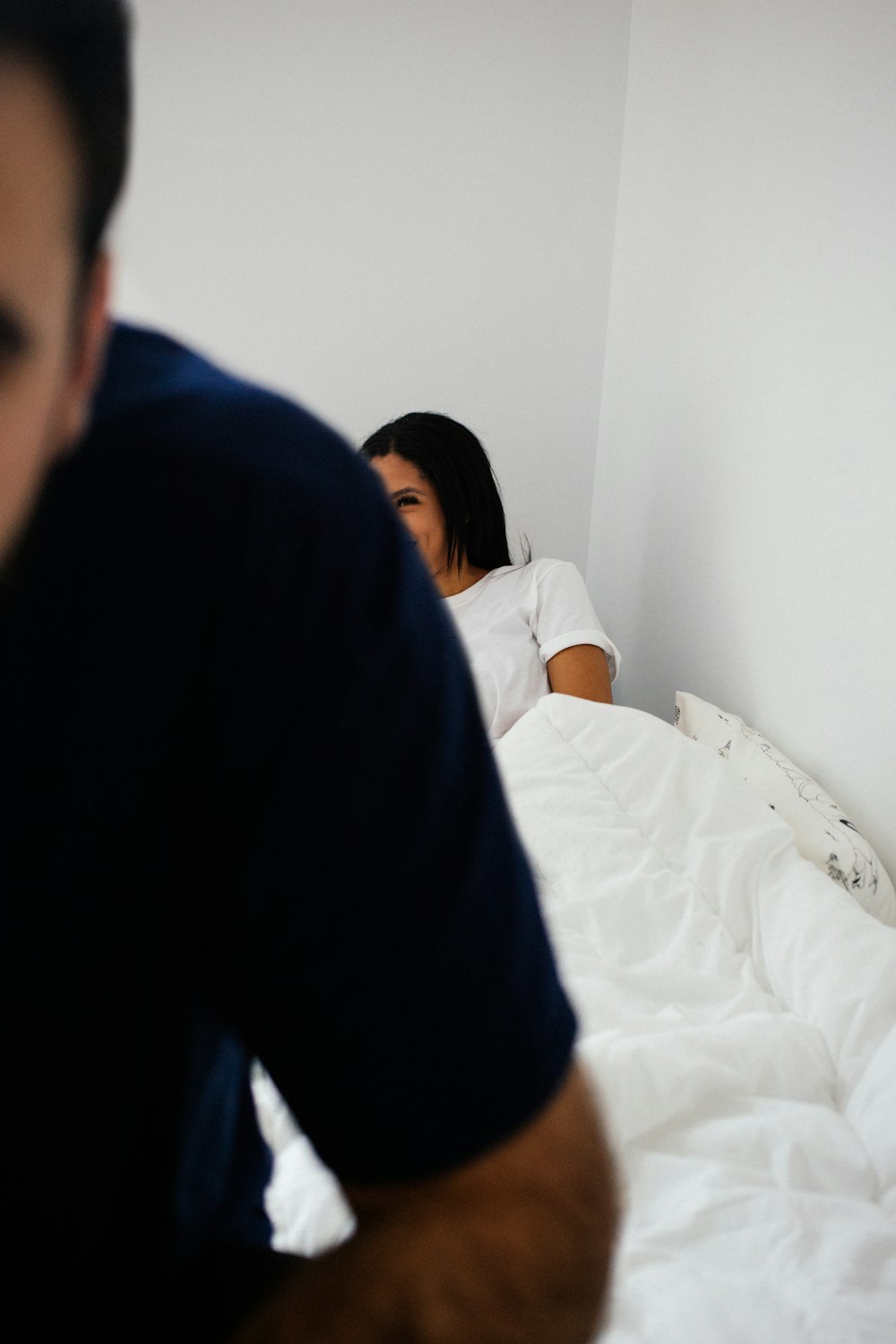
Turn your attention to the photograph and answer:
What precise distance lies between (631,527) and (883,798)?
1.09m

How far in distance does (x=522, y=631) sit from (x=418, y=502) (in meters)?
0.38

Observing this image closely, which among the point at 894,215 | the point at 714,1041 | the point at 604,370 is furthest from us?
the point at 604,370

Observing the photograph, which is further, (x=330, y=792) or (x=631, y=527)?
(x=631, y=527)

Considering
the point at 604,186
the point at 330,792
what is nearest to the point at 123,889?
the point at 330,792

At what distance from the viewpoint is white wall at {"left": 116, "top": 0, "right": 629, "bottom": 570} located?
209 cm

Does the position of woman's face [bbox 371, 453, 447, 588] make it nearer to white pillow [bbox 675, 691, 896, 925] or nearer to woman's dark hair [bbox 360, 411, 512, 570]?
woman's dark hair [bbox 360, 411, 512, 570]

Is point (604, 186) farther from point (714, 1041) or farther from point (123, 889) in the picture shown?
point (123, 889)

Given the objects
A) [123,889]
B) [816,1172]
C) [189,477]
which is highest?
[189,477]

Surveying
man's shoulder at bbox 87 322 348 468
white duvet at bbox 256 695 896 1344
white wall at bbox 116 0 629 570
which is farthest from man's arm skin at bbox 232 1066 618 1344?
white wall at bbox 116 0 629 570

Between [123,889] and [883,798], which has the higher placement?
[123,889]

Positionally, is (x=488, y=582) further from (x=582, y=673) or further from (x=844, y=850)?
(x=844, y=850)

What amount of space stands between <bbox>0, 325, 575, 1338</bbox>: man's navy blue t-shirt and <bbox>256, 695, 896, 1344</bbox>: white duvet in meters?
0.13

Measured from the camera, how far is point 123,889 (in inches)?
13.9

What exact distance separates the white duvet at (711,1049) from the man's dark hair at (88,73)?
0.34 metres
